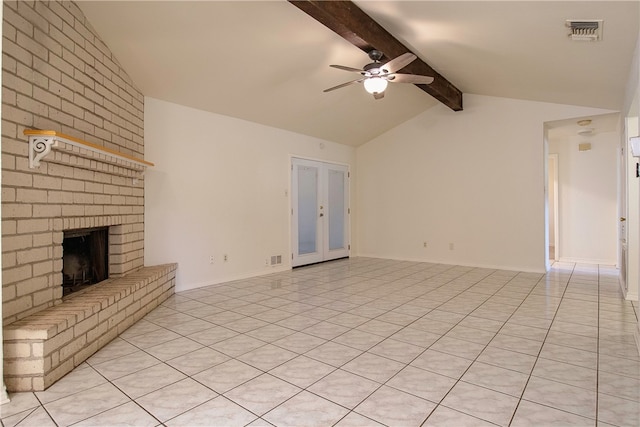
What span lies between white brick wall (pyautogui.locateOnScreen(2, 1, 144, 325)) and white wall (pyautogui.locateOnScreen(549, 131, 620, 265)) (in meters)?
7.26

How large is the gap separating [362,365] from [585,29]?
325cm

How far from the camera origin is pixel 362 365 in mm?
2334

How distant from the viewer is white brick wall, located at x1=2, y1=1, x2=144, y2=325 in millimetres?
2178

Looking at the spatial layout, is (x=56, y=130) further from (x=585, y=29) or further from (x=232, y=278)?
(x=585, y=29)

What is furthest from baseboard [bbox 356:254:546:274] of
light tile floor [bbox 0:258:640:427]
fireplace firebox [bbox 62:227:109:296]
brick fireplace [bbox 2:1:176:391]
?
fireplace firebox [bbox 62:227:109:296]

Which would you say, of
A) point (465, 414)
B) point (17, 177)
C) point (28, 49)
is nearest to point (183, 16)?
point (28, 49)

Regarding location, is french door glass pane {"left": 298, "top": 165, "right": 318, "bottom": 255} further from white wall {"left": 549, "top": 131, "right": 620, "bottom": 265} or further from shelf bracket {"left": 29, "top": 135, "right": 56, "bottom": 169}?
white wall {"left": 549, "top": 131, "right": 620, "bottom": 265}

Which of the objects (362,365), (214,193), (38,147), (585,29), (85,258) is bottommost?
(362,365)

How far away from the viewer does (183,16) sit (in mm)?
3072

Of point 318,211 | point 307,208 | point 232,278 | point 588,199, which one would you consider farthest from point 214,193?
point 588,199

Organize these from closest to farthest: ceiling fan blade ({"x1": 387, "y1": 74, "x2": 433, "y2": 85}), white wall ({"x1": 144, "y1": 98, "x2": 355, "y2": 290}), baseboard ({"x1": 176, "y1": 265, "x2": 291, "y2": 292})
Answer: ceiling fan blade ({"x1": 387, "y1": 74, "x2": 433, "y2": 85}) → white wall ({"x1": 144, "y1": 98, "x2": 355, "y2": 290}) → baseboard ({"x1": 176, "y1": 265, "x2": 291, "y2": 292})

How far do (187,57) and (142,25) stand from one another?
1.85 ft

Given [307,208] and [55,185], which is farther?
[307,208]

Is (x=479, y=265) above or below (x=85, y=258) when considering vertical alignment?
below
